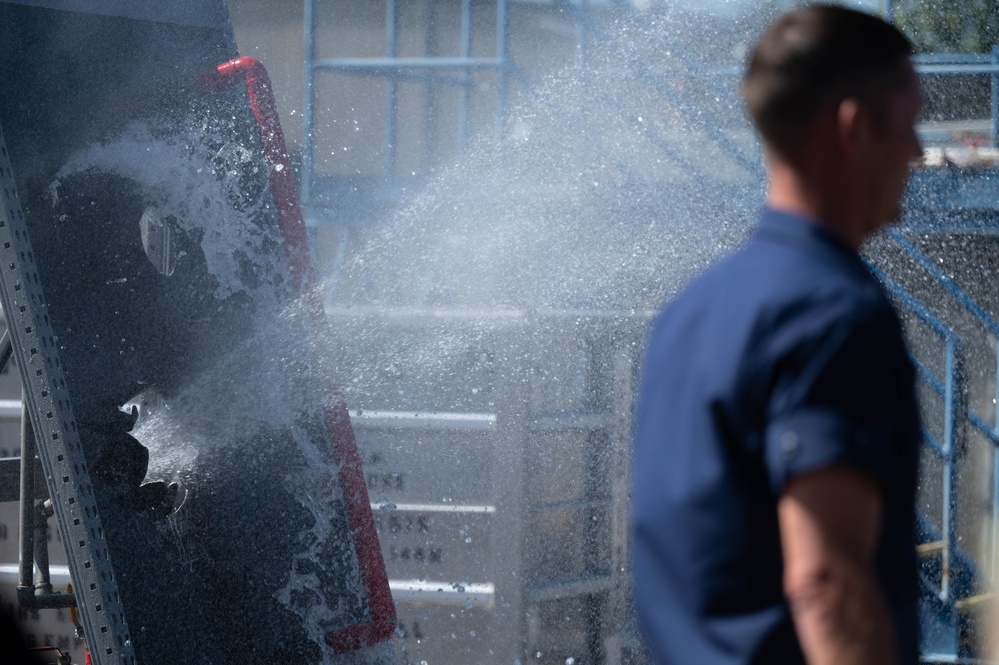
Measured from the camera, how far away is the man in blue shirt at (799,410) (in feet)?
3.39

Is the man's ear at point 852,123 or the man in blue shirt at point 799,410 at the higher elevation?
the man's ear at point 852,123

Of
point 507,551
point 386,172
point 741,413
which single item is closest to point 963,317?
point 386,172

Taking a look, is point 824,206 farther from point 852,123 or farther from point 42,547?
point 42,547

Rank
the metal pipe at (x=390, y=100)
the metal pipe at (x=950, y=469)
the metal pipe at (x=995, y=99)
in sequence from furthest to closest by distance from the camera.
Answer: the metal pipe at (x=390, y=100) < the metal pipe at (x=995, y=99) < the metal pipe at (x=950, y=469)

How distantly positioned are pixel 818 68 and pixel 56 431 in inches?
87.9

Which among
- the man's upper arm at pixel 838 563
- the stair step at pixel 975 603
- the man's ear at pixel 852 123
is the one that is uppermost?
the man's ear at pixel 852 123

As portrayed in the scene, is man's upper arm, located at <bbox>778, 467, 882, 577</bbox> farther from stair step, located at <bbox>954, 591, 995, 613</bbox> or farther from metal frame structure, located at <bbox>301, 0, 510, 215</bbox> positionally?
metal frame structure, located at <bbox>301, 0, 510, 215</bbox>

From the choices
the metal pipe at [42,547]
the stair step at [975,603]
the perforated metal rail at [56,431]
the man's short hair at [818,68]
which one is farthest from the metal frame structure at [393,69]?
the man's short hair at [818,68]

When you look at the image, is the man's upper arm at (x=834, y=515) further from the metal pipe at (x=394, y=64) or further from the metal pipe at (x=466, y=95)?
the metal pipe at (x=466, y=95)

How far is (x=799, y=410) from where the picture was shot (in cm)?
103

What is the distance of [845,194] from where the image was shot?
1174 mm

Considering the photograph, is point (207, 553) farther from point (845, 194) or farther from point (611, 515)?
point (845, 194)

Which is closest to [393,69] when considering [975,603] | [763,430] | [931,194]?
[931,194]

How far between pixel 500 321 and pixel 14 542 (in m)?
2.54
